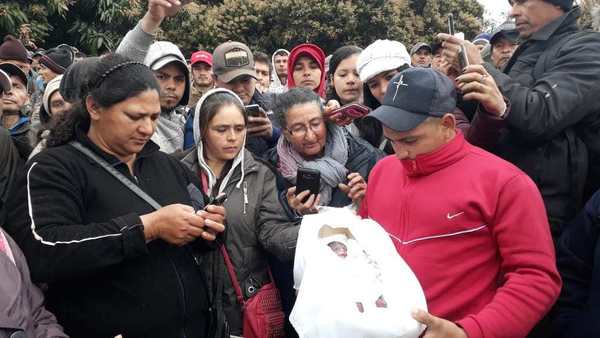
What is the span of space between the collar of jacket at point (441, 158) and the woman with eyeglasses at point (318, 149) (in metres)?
0.84

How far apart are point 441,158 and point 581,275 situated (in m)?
0.73

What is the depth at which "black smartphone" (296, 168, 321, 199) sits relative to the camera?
2693 mm

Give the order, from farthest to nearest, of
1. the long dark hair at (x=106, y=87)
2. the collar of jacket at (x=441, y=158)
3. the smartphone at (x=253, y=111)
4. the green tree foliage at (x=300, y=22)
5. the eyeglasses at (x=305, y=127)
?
the green tree foliage at (x=300, y=22) → the smartphone at (x=253, y=111) → the eyeglasses at (x=305, y=127) → the long dark hair at (x=106, y=87) → the collar of jacket at (x=441, y=158)

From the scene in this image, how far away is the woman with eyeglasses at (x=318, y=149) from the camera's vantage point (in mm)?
2992

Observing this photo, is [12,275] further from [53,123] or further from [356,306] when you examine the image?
[356,306]

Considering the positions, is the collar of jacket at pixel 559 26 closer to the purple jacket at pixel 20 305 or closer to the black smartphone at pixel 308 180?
the black smartphone at pixel 308 180

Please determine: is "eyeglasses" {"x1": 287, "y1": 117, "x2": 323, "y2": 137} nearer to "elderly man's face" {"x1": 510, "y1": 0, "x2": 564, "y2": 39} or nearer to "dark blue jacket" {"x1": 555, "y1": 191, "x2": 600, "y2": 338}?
"elderly man's face" {"x1": 510, "y1": 0, "x2": 564, "y2": 39}

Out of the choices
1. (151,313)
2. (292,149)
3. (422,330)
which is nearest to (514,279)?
(422,330)

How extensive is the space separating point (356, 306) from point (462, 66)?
4.12 ft

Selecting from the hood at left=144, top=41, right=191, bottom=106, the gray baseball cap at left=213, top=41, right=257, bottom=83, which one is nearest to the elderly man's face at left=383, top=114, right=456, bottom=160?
the hood at left=144, top=41, right=191, bottom=106

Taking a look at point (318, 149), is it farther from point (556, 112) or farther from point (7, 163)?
point (7, 163)

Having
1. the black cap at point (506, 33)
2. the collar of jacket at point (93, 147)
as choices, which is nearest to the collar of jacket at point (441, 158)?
the collar of jacket at point (93, 147)

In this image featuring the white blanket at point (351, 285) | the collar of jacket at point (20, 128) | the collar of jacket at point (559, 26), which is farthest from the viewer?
the collar of jacket at point (20, 128)

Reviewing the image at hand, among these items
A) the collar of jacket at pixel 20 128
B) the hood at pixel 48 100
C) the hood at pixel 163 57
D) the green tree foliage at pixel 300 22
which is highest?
the hood at pixel 163 57
